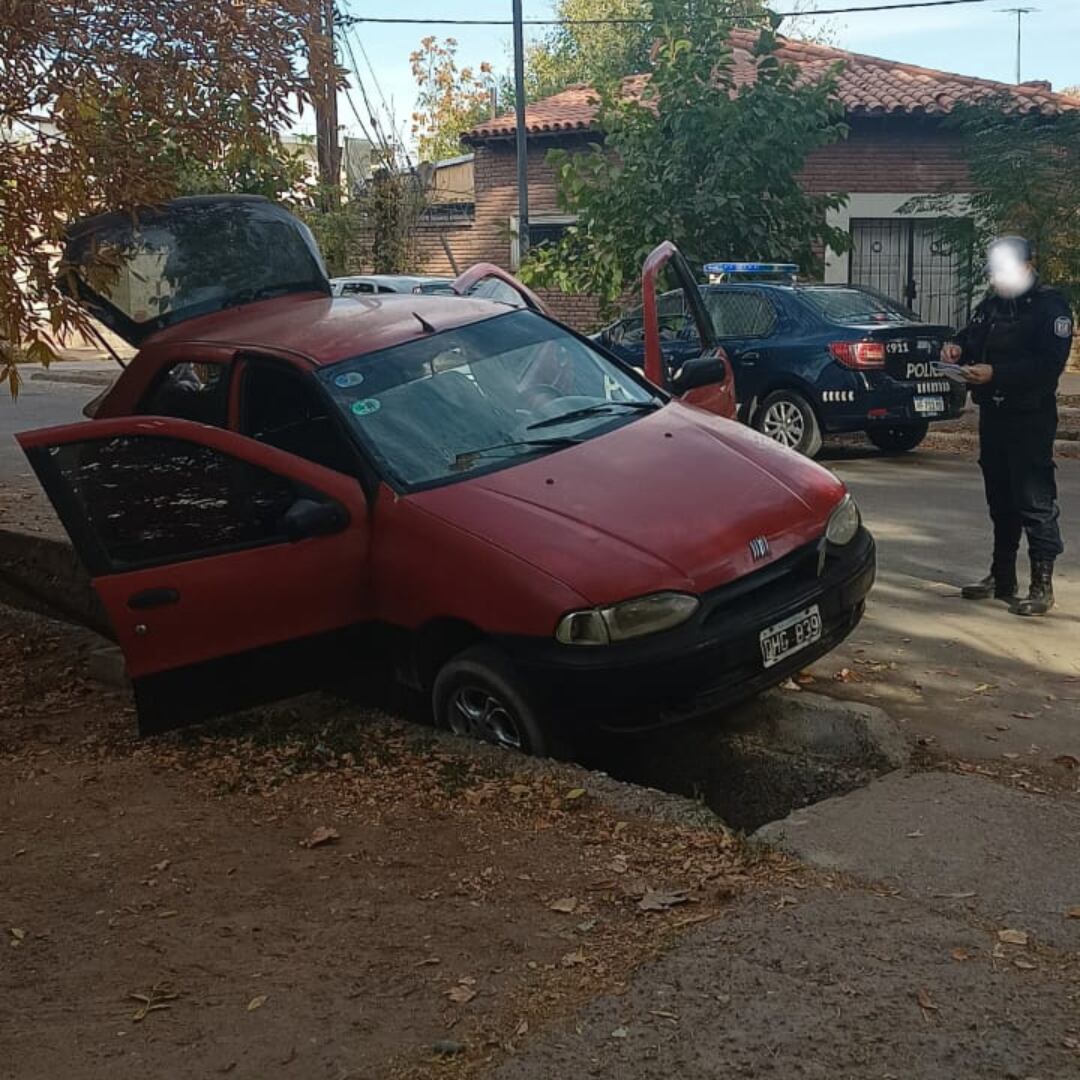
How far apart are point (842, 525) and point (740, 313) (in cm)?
765

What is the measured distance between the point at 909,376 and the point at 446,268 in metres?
17.1

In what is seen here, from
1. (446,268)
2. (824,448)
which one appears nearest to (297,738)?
(824,448)

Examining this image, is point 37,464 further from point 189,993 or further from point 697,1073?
point 697,1073

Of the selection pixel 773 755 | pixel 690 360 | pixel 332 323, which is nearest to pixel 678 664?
pixel 773 755

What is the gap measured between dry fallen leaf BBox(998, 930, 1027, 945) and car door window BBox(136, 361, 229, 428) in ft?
12.3

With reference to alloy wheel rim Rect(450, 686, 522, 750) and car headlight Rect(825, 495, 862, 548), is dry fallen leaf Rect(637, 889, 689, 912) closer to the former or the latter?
alloy wheel rim Rect(450, 686, 522, 750)

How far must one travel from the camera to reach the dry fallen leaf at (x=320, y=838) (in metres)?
4.25

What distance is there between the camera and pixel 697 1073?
2.87 m

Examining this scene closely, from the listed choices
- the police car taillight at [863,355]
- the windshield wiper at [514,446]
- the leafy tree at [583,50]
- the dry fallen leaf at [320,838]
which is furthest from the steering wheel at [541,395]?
the leafy tree at [583,50]

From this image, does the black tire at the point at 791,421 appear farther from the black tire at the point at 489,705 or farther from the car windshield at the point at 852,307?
the black tire at the point at 489,705

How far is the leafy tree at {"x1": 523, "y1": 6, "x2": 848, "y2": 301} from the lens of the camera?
49.5ft

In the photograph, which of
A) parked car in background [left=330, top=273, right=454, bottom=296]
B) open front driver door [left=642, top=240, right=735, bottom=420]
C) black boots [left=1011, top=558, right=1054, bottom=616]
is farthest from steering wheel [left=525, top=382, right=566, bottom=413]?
parked car in background [left=330, top=273, right=454, bottom=296]

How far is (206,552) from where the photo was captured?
4898 millimetres

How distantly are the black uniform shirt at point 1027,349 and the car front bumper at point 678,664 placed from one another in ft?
7.65
